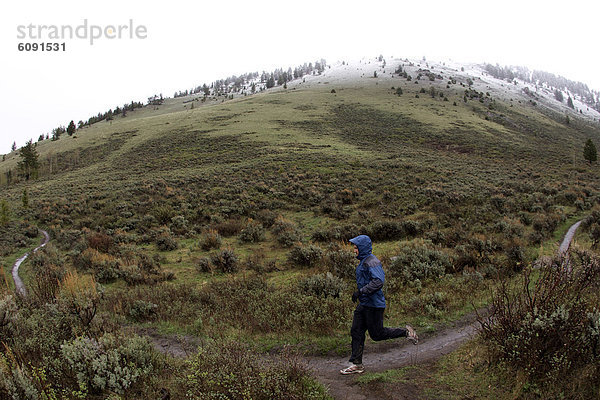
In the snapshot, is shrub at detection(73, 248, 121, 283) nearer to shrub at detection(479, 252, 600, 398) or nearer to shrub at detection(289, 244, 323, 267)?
shrub at detection(289, 244, 323, 267)

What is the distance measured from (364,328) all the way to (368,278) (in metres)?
0.84

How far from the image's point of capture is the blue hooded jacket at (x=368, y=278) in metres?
4.55

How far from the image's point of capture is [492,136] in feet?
172

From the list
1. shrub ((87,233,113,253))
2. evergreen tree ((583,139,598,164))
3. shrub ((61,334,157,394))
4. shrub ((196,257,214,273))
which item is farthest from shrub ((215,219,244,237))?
Answer: evergreen tree ((583,139,598,164))

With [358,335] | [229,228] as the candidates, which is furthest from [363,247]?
[229,228]

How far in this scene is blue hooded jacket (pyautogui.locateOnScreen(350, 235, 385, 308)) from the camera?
455 cm

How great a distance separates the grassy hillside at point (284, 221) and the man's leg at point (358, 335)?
0.75 m

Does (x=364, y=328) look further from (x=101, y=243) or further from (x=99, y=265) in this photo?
(x=101, y=243)

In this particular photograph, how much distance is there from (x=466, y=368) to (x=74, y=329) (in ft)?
20.6

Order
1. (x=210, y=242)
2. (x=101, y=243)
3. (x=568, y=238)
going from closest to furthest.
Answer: (x=568, y=238) < (x=101, y=243) < (x=210, y=242)

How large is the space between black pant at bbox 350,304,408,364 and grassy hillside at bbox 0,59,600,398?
0.76 meters

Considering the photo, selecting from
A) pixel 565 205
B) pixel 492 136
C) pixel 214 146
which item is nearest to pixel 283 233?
pixel 565 205

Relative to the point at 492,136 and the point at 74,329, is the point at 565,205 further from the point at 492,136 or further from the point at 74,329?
the point at 492,136

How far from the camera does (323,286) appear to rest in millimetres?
7531
